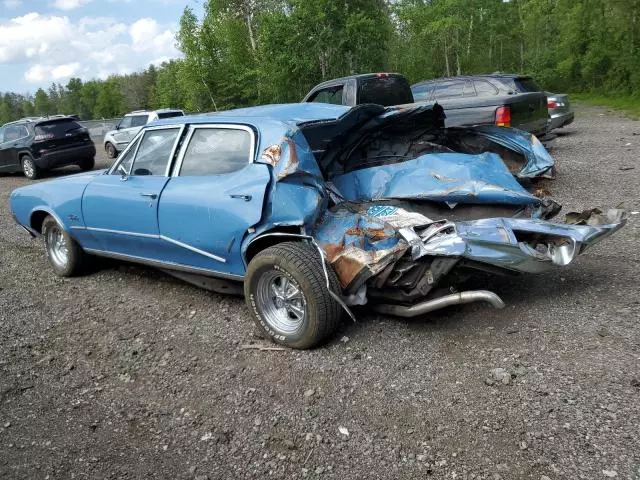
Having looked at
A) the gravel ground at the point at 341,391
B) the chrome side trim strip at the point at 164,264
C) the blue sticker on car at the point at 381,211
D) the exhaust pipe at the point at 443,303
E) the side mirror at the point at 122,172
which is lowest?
the gravel ground at the point at 341,391

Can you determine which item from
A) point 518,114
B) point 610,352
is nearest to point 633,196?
point 518,114

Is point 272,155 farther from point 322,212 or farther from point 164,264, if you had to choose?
point 164,264

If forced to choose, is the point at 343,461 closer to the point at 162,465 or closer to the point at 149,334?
the point at 162,465

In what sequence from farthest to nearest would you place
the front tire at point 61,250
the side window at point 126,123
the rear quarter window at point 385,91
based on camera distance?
the side window at point 126,123 → the rear quarter window at point 385,91 → the front tire at point 61,250

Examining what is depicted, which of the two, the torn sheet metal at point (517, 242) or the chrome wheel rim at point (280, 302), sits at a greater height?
the torn sheet metal at point (517, 242)

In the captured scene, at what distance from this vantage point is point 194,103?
32500 mm

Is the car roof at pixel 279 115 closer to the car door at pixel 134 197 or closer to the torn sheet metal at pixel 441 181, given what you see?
the car door at pixel 134 197

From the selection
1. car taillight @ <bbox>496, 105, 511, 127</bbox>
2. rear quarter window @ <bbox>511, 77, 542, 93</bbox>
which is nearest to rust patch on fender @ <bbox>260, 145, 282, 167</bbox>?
car taillight @ <bbox>496, 105, 511, 127</bbox>

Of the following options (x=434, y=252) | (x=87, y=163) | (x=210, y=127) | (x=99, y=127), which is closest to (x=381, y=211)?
(x=434, y=252)

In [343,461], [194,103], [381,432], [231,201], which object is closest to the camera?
[343,461]

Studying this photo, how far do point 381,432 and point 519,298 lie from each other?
190cm

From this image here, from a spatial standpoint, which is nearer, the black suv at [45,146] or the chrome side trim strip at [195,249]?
the chrome side trim strip at [195,249]

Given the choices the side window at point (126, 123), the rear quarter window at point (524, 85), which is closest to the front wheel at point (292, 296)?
the rear quarter window at point (524, 85)

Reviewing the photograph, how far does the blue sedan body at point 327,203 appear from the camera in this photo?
3594 millimetres
